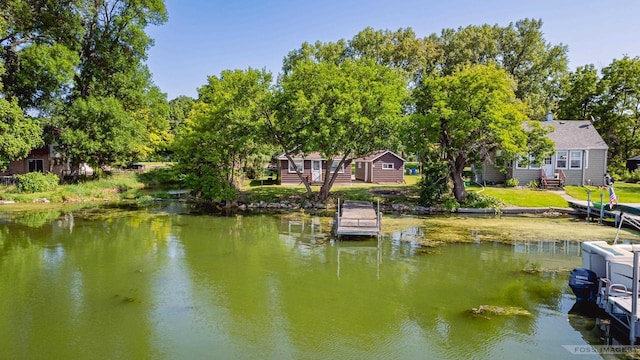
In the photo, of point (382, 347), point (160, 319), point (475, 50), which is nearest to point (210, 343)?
point (160, 319)

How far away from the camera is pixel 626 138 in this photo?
34469mm

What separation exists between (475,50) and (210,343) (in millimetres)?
43017

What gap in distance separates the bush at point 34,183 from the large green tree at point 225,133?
8778mm

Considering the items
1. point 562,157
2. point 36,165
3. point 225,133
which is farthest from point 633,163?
point 36,165

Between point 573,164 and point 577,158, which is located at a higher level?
point 577,158

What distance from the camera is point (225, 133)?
24125 millimetres

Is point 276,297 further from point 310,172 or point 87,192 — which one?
point 87,192

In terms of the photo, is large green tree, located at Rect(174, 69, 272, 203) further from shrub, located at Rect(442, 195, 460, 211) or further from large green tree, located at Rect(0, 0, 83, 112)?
shrub, located at Rect(442, 195, 460, 211)

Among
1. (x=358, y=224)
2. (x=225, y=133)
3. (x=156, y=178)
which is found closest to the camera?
(x=358, y=224)

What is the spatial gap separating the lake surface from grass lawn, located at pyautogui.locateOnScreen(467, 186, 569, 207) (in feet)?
26.7

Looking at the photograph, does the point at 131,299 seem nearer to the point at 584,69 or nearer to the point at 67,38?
the point at 67,38

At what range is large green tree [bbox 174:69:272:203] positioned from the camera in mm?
23531

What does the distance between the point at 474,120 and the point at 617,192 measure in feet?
38.3

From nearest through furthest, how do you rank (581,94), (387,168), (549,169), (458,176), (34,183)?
(458,176) → (34,183) → (549,169) → (387,168) → (581,94)
